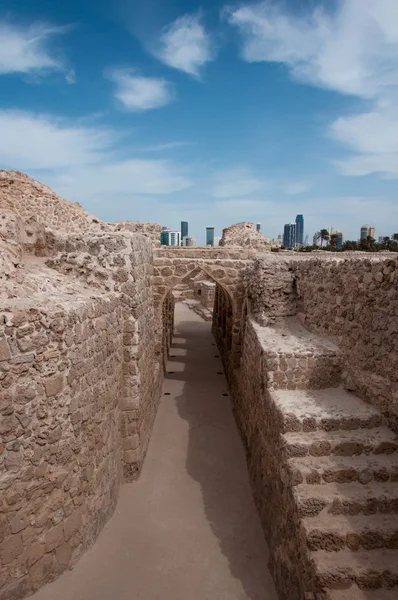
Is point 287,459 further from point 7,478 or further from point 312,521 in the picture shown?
point 7,478

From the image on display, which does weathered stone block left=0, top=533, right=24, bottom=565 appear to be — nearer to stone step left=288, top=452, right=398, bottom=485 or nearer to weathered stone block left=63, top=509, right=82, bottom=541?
weathered stone block left=63, top=509, right=82, bottom=541

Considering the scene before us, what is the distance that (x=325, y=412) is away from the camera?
14.6ft

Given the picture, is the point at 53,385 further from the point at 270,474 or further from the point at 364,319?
the point at 364,319

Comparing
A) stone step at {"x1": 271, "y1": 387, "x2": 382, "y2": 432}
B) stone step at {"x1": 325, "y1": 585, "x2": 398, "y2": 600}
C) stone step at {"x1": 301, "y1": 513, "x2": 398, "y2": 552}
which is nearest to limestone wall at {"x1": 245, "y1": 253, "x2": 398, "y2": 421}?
stone step at {"x1": 271, "y1": 387, "x2": 382, "y2": 432}

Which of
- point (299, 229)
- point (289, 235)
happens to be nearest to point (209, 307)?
point (289, 235)

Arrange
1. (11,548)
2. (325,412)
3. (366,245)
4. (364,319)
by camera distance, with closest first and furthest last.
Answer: (11,548) → (325,412) → (364,319) → (366,245)

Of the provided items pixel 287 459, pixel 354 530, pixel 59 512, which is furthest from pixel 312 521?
pixel 59 512

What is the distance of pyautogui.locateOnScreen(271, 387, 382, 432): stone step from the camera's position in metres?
4.32

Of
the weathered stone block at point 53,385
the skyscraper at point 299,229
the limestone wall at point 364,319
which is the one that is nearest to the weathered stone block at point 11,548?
the weathered stone block at point 53,385

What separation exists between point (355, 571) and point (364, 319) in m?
2.59

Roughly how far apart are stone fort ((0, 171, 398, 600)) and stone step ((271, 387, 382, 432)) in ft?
0.05

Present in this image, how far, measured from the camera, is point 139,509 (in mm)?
5242

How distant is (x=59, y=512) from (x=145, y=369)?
2859 millimetres

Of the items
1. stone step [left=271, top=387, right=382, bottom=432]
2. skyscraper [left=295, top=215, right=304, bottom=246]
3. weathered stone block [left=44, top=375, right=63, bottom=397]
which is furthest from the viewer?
skyscraper [left=295, top=215, right=304, bottom=246]
